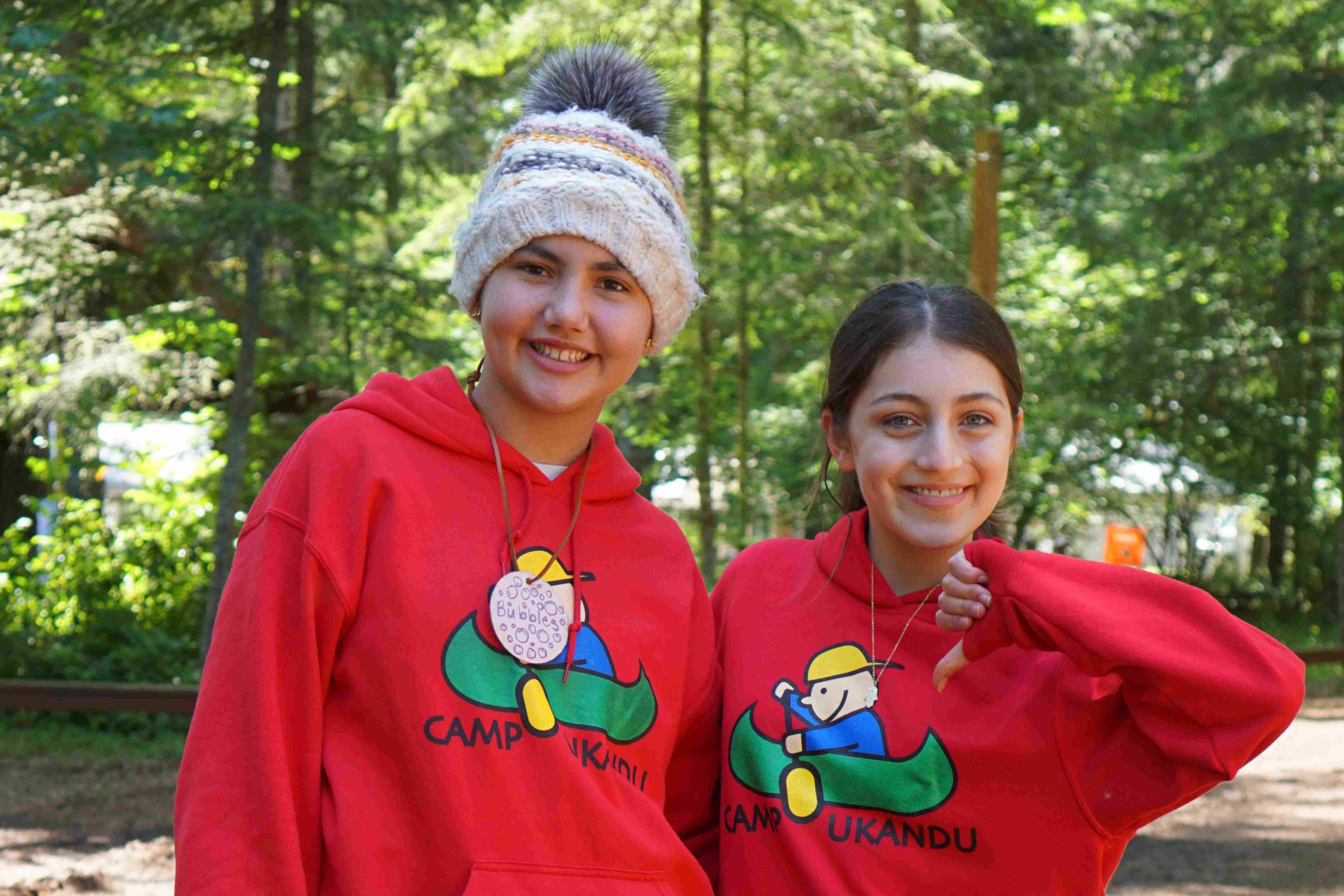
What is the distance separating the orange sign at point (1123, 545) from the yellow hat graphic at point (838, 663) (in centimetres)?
867

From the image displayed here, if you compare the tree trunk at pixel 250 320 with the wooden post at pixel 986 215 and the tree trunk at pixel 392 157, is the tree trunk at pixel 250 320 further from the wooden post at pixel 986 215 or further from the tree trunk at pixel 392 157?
the wooden post at pixel 986 215

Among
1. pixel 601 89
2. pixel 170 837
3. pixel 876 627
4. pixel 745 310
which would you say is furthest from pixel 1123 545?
pixel 601 89

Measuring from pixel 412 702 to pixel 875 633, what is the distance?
0.96 metres

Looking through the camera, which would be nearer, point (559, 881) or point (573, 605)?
point (559, 881)

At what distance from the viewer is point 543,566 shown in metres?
2.28

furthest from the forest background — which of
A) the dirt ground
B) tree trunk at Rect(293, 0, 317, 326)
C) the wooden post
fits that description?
the wooden post

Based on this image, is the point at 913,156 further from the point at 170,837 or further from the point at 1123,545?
the point at 170,837

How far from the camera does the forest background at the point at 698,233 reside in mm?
7879

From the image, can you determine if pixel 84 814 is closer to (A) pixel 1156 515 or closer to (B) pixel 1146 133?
(B) pixel 1146 133

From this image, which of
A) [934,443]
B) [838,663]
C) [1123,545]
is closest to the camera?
[934,443]

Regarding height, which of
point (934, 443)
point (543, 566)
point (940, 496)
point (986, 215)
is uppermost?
point (986, 215)

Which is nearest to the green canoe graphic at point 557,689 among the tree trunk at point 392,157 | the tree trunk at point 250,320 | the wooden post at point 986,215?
the wooden post at point 986,215

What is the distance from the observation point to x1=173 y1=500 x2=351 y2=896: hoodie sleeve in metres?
1.90

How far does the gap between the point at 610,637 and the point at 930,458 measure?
681 millimetres
